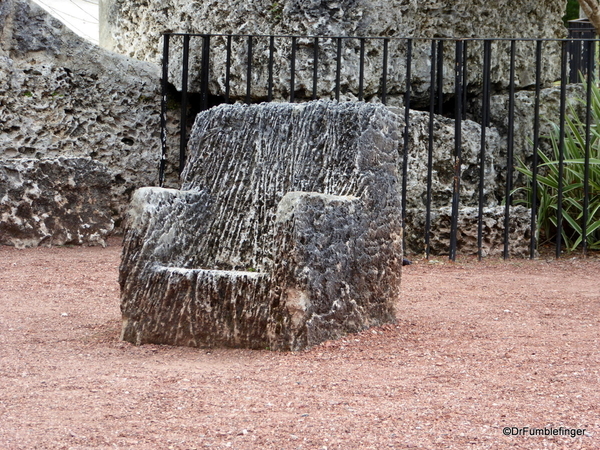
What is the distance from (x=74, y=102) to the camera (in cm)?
634

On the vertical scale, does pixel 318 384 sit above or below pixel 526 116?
below

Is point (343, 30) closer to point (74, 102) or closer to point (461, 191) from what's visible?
point (461, 191)

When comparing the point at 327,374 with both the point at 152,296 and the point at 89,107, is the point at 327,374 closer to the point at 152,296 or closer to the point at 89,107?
the point at 152,296

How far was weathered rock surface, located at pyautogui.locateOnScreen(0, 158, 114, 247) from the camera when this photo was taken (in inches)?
222

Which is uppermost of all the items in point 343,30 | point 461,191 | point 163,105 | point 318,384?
point 343,30

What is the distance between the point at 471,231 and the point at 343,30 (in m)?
1.80

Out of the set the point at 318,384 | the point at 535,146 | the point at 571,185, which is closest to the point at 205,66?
the point at 535,146

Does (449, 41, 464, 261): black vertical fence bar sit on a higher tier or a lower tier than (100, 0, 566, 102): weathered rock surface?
lower

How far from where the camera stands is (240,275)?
298 cm

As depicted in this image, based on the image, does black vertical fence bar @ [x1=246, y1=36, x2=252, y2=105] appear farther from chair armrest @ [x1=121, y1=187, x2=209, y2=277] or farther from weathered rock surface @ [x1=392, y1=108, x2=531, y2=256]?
chair armrest @ [x1=121, y1=187, x2=209, y2=277]

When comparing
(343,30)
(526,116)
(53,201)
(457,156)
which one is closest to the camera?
(457,156)

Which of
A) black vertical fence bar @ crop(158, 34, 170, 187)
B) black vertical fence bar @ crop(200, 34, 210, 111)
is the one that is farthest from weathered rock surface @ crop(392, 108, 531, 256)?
black vertical fence bar @ crop(158, 34, 170, 187)

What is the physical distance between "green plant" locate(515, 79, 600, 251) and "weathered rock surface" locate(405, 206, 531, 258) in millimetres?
318

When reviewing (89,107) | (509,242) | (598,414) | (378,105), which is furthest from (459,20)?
(598,414)
